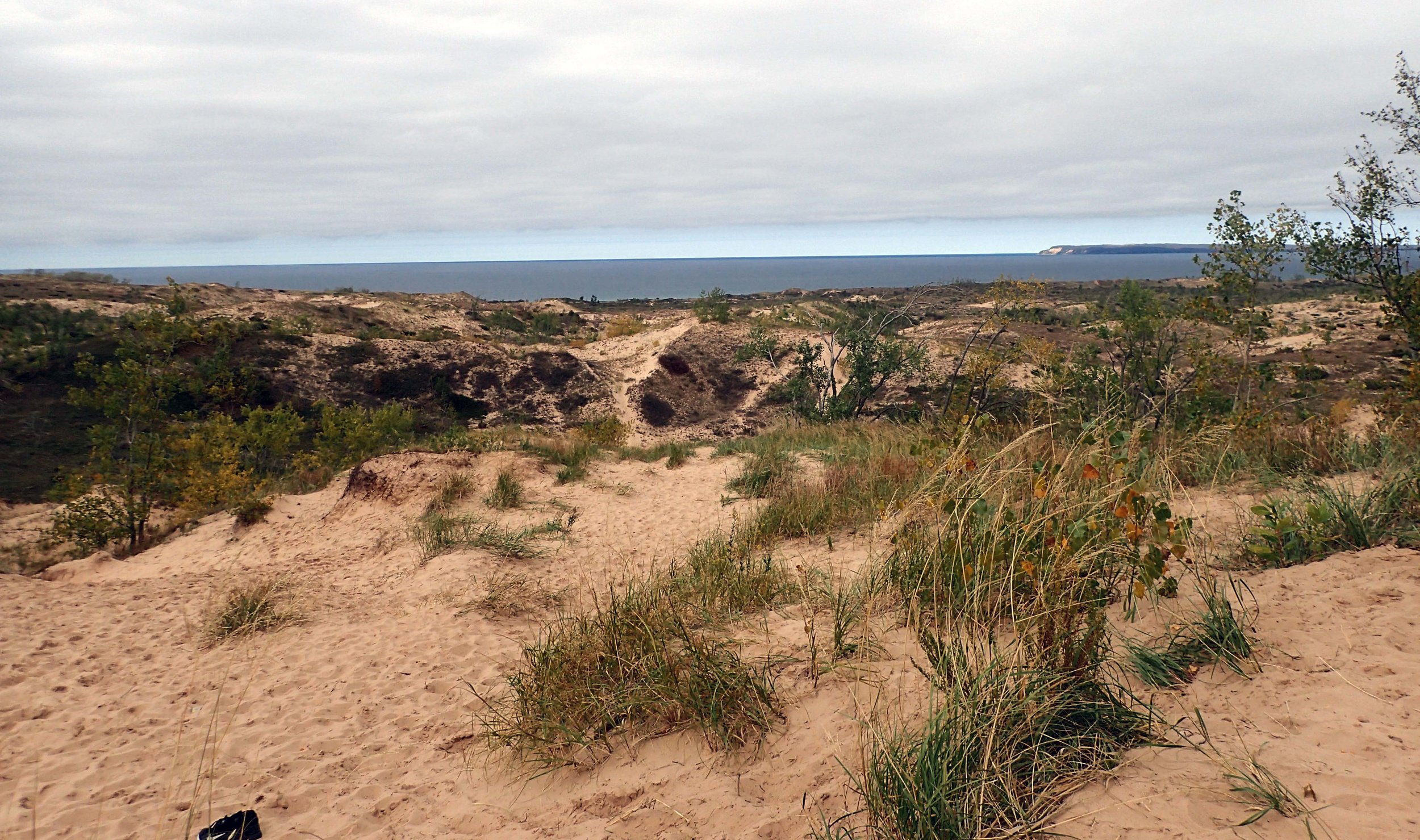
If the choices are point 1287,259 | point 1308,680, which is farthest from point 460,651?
point 1287,259

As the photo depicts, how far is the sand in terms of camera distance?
241 cm

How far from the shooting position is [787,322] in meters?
31.2

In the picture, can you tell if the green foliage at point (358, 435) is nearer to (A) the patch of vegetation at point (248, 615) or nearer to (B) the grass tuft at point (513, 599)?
(A) the patch of vegetation at point (248, 615)

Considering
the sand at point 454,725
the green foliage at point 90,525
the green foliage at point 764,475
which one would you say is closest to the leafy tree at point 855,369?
the green foliage at point 764,475

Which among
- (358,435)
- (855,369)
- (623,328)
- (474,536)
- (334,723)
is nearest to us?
(334,723)

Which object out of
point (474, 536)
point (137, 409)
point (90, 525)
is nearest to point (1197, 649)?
point (474, 536)

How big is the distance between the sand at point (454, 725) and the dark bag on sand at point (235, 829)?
0.08 meters

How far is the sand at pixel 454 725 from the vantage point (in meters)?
2.41

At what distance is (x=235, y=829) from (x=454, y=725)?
1.20 metres

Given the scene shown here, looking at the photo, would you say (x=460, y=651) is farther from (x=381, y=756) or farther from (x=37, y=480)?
(x=37, y=480)

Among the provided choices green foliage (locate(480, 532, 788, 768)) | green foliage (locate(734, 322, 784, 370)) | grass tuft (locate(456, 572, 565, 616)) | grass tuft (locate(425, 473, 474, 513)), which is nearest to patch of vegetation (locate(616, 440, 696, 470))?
grass tuft (locate(425, 473, 474, 513))

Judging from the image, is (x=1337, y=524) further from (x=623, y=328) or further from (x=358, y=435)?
(x=623, y=328)

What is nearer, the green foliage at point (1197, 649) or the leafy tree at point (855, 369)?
the green foliage at point (1197, 649)

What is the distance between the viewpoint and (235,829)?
3.26m
